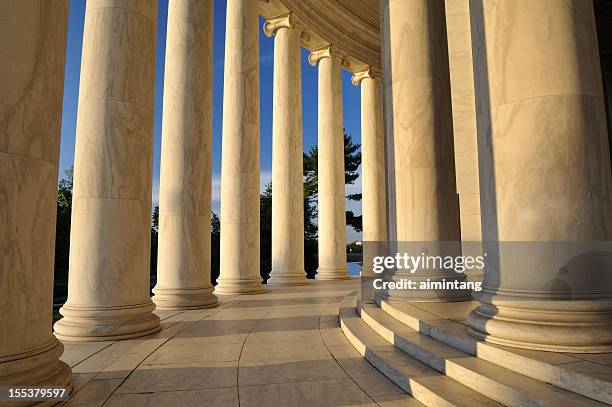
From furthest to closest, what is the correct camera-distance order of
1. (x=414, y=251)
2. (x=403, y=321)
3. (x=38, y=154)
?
(x=414, y=251) < (x=403, y=321) < (x=38, y=154)

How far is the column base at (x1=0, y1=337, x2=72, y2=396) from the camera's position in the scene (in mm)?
101812

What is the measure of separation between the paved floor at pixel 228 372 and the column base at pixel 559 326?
105 feet

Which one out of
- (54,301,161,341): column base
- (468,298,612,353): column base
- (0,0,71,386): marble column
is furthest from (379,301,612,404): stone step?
(54,301,161,341): column base

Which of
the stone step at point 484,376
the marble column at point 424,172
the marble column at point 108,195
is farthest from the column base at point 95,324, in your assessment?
the marble column at point 424,172

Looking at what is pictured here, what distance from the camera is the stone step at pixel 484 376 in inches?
3334

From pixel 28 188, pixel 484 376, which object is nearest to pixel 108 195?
pixel 28 188

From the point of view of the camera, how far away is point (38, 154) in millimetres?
111875

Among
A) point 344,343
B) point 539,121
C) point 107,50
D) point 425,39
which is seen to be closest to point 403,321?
point 344,343

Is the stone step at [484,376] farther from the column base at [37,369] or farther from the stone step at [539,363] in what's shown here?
the column base at [37,369]

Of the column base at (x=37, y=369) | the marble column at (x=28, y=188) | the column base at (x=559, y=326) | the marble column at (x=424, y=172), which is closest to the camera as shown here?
the column base at (x=559, y=326)

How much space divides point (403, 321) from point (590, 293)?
70.3 meters

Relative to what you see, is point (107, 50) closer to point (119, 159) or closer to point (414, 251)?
point (119, 159)

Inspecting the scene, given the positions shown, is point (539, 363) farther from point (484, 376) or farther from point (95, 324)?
point (95, 324)

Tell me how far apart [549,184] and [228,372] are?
105 meters
